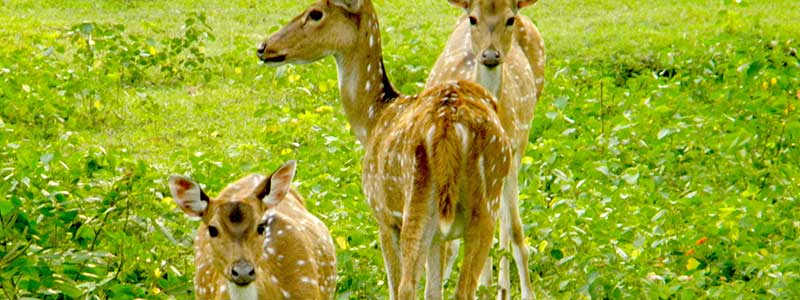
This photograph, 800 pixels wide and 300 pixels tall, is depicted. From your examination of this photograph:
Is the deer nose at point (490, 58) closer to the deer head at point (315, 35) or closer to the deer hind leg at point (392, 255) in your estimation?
the deer head at point (315, 35)

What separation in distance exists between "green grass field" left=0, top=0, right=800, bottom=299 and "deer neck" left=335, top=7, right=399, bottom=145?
0.72 metres

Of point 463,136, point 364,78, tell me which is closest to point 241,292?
point 463,136

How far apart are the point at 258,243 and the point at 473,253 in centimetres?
99

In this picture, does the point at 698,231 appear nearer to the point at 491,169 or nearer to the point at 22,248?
the point at 491,169

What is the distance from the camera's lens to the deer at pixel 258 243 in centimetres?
621

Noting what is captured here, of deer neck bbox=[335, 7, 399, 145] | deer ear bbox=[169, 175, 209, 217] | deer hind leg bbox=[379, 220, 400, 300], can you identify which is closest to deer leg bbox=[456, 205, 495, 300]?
deer hind leg bbox=[379, 220, 400, 300]

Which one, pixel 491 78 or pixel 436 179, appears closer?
pixel 436 179

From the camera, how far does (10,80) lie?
11.9m

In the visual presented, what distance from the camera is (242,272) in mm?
6055

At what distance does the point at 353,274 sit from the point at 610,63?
21.7 feet

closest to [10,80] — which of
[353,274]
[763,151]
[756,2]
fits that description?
[353,274]

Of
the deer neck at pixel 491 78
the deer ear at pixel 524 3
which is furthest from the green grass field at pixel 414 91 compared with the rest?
the deer ear at pixel 524 3

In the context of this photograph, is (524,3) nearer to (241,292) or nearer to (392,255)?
(392,255)

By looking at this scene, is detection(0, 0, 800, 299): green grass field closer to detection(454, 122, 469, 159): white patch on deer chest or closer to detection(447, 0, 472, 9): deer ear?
detection(454, 122, 469, 159): white patch on deer chest
